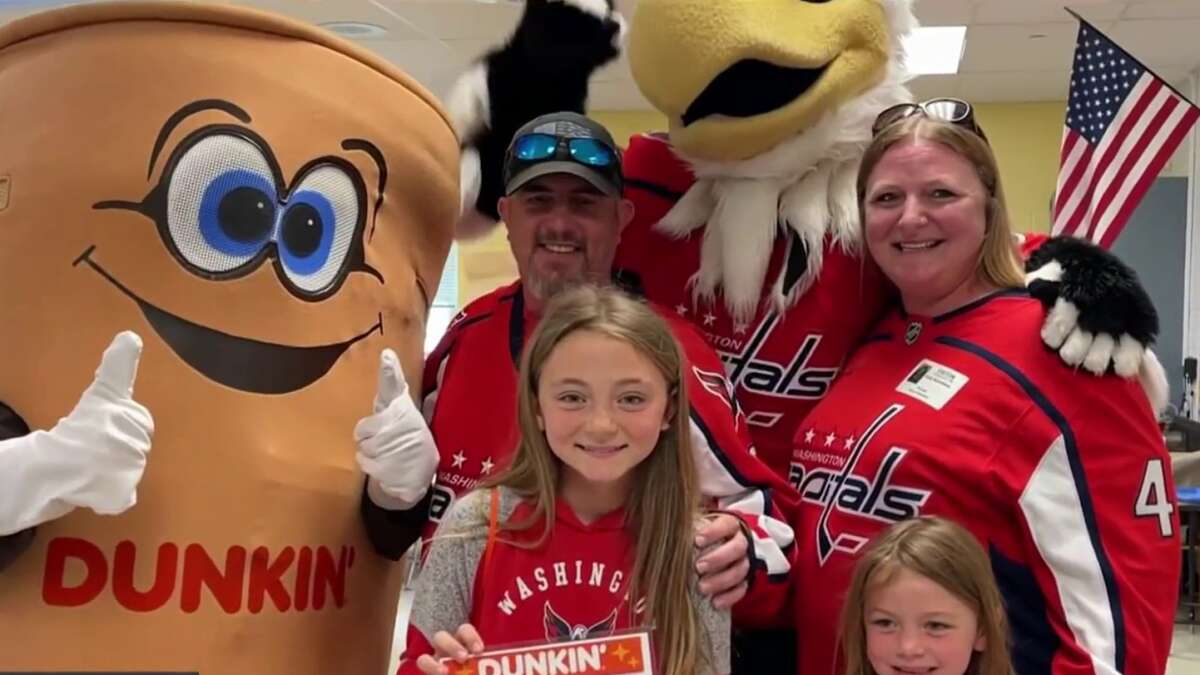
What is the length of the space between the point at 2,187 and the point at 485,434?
76 cm

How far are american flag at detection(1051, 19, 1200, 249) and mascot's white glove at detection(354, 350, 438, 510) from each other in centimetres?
167

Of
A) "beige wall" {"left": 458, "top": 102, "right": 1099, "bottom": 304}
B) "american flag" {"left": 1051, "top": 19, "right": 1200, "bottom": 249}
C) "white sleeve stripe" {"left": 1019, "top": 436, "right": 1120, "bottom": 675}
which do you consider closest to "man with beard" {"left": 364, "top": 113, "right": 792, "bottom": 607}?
"white sleeve stripe" {"left": 1019, "top": 436, "right": 1120, "bottom": 675}

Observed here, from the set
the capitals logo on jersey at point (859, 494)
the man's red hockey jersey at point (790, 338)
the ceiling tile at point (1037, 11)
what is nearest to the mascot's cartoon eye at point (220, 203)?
the man's red hockey jersey at point (790, 338)

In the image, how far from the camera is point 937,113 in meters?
1.85

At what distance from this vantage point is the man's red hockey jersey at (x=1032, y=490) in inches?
64.2

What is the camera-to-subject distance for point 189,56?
1601 mm

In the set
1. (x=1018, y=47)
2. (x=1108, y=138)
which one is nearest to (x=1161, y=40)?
(x=1018, y=47)

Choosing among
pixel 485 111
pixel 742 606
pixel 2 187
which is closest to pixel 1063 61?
pixel 485 111

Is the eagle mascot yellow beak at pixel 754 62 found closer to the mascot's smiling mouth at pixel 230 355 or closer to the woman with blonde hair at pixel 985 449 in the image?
the woman with blonde hair at pixel 985 449

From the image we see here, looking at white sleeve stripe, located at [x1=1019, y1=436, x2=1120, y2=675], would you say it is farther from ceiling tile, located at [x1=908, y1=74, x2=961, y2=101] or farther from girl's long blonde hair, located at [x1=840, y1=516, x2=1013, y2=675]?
ceiling tile, located at [x1=908, y1=74, x2=961, y2=101]

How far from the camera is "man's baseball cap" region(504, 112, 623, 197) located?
1.93 meters

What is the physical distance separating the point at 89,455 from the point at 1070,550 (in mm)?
1259

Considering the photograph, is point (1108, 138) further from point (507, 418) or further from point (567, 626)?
point (567, 626)

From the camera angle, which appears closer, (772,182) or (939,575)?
(939,575)
